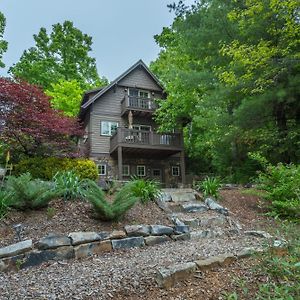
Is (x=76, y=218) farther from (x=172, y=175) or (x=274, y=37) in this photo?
(x=172, y=175)

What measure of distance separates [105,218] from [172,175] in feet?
44.3

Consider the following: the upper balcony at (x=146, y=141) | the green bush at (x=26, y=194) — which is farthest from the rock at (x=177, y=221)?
the upper balcony at (x=146, y=141)

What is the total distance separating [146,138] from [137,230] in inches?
435

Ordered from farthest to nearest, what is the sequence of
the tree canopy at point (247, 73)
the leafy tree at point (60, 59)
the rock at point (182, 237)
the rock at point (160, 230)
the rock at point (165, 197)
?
the leafy tree at point (60, 59) < the tree canopy at point (247, 73) < the rock at point (165, 197) < the rock at point (182, 237) < the rock at point (160, 230)

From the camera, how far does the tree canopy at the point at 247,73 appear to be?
29.3 feet

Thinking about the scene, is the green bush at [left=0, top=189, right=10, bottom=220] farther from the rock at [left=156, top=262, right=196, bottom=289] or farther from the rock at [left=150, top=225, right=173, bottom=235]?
the rock at [left=156, top=262, right=196, bottom=289]

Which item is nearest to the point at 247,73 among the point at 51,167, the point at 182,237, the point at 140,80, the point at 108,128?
the point at 182,237

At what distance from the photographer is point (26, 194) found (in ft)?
17.7

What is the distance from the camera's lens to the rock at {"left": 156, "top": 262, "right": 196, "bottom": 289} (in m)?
3.17

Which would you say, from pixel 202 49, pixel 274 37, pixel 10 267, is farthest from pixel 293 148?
pixel 10 267

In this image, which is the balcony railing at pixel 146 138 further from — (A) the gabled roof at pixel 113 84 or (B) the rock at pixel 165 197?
(B) the rock at pixel 165 197

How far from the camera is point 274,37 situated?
9562 millimetres

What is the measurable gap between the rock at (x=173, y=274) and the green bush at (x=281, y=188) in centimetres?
398

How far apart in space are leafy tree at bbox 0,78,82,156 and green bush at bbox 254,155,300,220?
607cm
